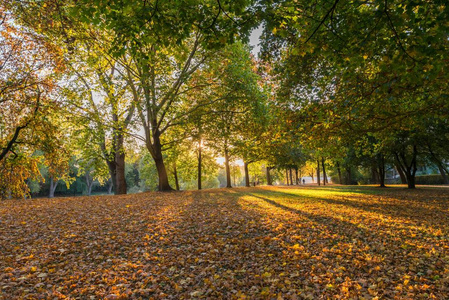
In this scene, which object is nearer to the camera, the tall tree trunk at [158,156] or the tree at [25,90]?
the tree at [25,90]

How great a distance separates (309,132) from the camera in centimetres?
1022

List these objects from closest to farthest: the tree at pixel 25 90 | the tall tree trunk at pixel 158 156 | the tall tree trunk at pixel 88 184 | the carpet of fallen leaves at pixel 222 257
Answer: the carpet of fallen leaves at pixel 222 257 < the tree at pixel 25 90 < the tall tree trunk at pixel 158 156 < the tall tree trunk at pixel 88 184

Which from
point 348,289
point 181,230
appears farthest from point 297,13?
point 181,230

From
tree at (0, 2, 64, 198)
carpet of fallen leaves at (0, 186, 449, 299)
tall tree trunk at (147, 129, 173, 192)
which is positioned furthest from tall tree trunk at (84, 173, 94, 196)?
carpet of fallen leaves at (0, 186, 449, 299)

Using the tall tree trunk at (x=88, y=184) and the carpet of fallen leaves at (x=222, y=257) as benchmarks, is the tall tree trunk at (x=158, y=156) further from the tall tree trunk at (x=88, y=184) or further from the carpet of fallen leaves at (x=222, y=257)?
the tall tree trunk at (x=88, y=184)

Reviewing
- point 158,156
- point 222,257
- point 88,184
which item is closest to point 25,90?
point 158,156

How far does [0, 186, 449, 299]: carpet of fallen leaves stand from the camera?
386 centimetres

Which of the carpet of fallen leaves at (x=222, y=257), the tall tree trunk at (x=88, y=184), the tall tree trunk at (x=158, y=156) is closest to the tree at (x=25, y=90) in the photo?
the carpet of fallen leaves at (x=222, y=257)

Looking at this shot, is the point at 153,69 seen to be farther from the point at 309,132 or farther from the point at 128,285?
the point at 128,285

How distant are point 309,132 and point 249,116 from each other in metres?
7.40

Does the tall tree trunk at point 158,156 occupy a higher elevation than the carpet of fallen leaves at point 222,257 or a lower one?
higher

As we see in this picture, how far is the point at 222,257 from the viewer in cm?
518

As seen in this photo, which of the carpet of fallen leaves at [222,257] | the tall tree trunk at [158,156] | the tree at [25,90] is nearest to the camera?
the carpet of fallen leaves at [222,257]

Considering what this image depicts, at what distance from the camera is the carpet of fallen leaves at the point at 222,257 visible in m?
3.86
